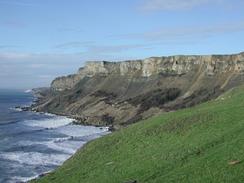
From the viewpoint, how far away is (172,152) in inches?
1172

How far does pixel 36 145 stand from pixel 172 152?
45.2 m

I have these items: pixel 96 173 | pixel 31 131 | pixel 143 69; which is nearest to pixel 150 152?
pixel 96 173

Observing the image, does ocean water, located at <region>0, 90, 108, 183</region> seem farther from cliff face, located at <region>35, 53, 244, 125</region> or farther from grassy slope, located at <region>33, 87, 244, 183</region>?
grassy slope, located at <region>33, 87, 244, 183</region>

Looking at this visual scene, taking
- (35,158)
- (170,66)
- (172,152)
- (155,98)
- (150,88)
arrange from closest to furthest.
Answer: (172,152), (35,158), (155,98), (150,88), (170,66)

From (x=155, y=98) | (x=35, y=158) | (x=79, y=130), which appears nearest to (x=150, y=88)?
(x=155, y=98)

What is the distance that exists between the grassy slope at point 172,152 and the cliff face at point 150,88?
5881 cm

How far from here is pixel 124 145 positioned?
36719 millimetres

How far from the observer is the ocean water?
51.3 metres

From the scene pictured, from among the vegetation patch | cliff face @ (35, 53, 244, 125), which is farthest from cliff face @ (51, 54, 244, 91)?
the vegetation patch

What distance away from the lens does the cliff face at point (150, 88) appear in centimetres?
10500

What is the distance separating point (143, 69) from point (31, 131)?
57.4m

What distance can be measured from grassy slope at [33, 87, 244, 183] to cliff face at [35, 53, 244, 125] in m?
58.8

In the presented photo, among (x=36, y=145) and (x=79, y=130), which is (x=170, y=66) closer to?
(x=79, y=130)

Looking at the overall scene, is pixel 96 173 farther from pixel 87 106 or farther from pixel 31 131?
pixel 87 106
